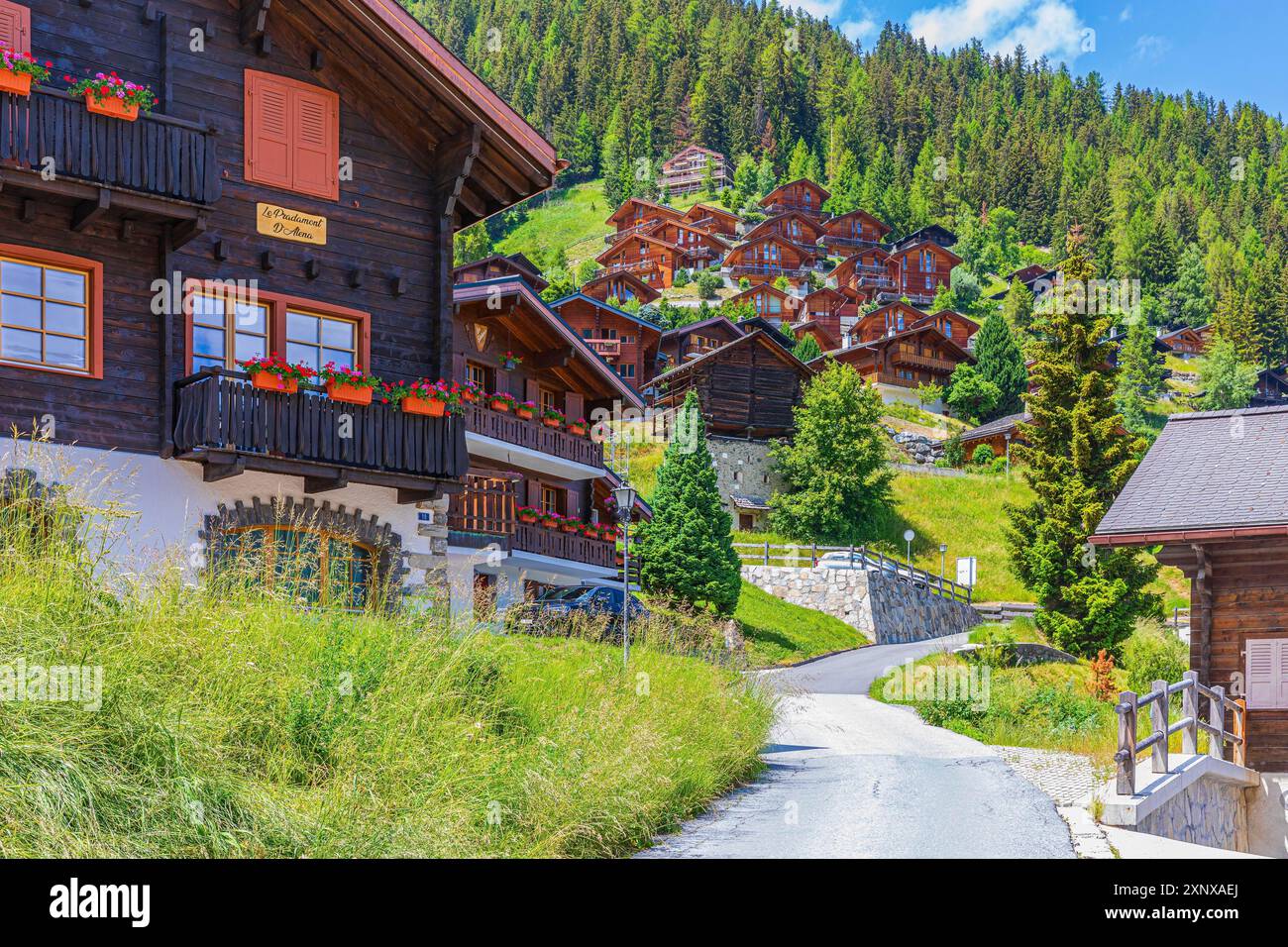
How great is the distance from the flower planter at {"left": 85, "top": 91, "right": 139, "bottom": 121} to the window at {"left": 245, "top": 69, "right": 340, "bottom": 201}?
2255 mm

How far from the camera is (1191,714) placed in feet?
62.5

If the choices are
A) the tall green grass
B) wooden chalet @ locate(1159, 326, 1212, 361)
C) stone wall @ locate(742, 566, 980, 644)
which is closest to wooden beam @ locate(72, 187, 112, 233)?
the tall green grass

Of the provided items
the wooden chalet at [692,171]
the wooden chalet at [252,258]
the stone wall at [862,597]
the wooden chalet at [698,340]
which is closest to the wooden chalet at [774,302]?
the wooden chalet at [698,340]

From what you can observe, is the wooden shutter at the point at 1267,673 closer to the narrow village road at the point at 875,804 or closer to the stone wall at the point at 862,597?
the narrow village road at the point at 875,804

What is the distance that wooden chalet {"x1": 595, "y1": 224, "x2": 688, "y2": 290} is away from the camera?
380 feet

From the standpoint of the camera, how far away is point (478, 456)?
3416 centimetres

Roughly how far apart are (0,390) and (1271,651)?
17628 millimetres

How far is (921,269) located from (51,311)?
370ft

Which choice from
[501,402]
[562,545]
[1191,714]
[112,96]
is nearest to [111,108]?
[112,96]

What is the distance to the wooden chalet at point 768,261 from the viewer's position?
391 ft

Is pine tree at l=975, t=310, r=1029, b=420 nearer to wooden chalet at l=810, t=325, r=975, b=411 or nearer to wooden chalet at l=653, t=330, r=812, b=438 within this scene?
wooden chalet at l=810, t=325, r=975, b=411

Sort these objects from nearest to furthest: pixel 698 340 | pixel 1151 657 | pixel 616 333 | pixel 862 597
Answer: pixel 1151 657 < pixel 862 597 < pixel 616 333 < pixel 698 340

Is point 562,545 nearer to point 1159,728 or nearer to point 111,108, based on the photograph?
point 111,108
